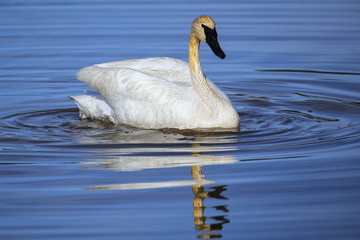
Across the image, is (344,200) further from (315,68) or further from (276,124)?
(315,68)

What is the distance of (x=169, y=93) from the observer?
10133 mm

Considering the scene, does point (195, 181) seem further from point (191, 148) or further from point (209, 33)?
point (209, 33)

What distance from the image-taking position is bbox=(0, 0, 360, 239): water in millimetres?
6656

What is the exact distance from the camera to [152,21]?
62.1 ft

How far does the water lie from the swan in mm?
256

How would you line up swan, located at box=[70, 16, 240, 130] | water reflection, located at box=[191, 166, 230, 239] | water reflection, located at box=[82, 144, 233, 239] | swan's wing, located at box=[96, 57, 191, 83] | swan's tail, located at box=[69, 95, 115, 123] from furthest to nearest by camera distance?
swan's tail, located at box=[69, 95, 115, 123], swan's wing, located at box=[96, 57, 191, 83], swan, located at box=[70, 16, 240, 130], water reflection, located at box=[82, 144, 233, 239], water reflection, located at box=[191, 166, 230, 239]

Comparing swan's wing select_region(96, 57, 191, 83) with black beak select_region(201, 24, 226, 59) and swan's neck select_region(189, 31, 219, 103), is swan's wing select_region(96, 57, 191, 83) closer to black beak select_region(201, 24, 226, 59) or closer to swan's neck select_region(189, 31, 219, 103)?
swan's neck select_region(189, 31, 219, 103)

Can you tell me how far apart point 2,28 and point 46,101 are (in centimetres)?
664

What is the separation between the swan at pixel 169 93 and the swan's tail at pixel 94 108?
0.25ft

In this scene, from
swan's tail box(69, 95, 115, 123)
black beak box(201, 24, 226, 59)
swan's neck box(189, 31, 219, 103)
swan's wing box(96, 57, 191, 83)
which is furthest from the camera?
swan's tail box(69, 95, 115, 123)

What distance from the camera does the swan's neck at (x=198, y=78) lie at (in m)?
10.3

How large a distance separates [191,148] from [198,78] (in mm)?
1522

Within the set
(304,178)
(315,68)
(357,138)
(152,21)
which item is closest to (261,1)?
(152,21)

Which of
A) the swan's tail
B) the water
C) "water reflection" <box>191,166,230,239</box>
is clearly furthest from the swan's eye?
"water reflection" <box>191,166,230,239</box>
